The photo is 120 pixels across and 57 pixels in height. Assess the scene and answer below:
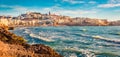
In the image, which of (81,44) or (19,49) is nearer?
(19,49)

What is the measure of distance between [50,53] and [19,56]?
6.93 feet

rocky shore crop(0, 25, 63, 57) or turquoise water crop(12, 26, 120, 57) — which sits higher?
rocky shore crop(0, 25, 63, 57)

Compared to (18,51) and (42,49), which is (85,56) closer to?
(42,49)

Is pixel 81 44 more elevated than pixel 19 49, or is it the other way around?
pixel 19 49

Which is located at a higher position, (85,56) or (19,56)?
(19,56)

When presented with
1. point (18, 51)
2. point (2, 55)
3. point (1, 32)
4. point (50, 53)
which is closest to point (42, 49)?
point (50, 53)

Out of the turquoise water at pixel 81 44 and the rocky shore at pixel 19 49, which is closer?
the rocky shore at pixel 19 49

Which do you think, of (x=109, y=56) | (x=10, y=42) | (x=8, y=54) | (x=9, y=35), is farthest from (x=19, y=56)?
(x=109, y=56)

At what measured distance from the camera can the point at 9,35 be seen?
53.0 feet

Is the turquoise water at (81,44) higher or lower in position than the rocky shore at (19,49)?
lower

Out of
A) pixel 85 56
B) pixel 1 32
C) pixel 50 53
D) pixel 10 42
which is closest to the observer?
pixel 50 53

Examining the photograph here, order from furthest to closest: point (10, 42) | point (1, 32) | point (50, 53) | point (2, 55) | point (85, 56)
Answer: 1. point (85, 56)
2. point (1, 32)
3. point (10, 42)
4. point (50, 53)
5. point (2, 55)

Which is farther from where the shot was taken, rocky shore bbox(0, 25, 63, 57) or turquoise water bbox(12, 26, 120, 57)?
turquoise water bbox(12, 26, 120, 57)

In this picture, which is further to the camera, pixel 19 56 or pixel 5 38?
pixel 5 38
